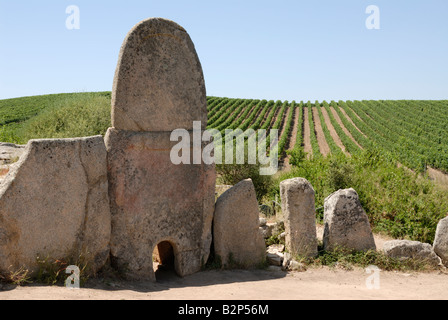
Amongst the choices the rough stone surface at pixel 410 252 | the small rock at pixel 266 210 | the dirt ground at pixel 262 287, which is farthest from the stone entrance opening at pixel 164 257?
the small rock at pixel 266 210

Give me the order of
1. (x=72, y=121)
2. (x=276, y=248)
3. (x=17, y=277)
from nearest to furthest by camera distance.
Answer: (x=17, y=277) < (x=276, y=248) < (x=72, y=121)

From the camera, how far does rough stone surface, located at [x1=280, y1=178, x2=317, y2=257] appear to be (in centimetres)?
771

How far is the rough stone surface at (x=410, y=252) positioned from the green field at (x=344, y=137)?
2009 millimetres

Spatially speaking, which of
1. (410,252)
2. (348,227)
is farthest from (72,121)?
(410,252)

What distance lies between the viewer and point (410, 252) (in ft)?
25.9

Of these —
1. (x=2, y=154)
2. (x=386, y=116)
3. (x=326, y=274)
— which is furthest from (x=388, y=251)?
(x=386, y=116)

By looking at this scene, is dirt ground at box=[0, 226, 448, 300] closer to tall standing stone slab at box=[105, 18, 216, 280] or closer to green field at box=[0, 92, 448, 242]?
tall standing stone slab at box=[105, 18, 216, 280]

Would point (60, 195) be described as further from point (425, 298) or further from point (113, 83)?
point (425, 298)

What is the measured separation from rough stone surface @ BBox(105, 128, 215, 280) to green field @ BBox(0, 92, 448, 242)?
5.74m

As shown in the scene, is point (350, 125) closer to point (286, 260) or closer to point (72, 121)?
point (72, 121)

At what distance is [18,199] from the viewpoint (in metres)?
5.35

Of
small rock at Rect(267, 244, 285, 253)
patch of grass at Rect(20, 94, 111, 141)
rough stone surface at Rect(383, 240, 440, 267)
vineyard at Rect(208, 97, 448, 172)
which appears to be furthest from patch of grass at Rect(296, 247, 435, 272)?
vineyard at Rect(208, 97, 448, 172)

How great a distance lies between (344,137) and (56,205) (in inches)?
1674

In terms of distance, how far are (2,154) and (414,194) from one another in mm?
12524
